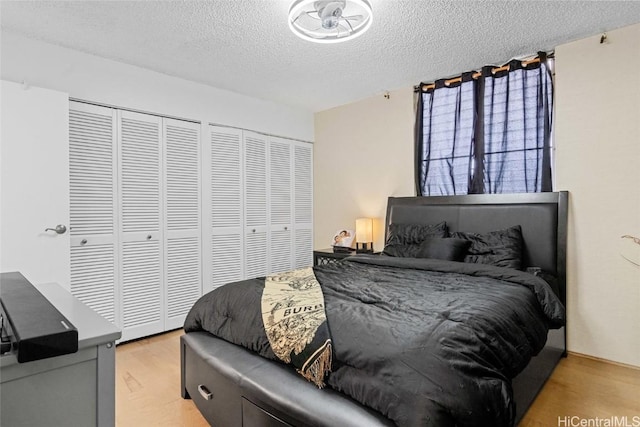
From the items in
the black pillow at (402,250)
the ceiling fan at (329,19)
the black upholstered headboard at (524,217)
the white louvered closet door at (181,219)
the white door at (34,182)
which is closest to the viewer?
the ceiling fan at (329,19)

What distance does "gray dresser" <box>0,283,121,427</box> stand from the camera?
0.77 meters

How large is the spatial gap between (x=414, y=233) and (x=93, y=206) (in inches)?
108

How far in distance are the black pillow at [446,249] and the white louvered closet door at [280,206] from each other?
1.93m

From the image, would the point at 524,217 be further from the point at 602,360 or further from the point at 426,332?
the point at 426,332

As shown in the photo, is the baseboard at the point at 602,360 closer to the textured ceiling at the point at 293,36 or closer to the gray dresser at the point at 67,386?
the textured ceiling at the point at 293,36

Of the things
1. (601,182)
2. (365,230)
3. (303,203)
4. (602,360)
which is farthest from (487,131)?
(303,203)

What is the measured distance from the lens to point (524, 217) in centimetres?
290

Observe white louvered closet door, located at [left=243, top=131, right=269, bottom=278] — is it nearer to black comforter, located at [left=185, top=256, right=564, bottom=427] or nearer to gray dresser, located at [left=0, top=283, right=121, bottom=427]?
black comforter, located at [left=185, top=256, right=564, bottom=427]

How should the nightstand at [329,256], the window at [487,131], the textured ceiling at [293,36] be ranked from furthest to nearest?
1. the nightstand at [329,256]
2. the window at [487,131]
3. the textured ceiling at [293,36]

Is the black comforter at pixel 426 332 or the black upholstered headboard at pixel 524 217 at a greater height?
the black upholstered headboard at pixel 524 217

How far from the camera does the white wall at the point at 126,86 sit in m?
2.63

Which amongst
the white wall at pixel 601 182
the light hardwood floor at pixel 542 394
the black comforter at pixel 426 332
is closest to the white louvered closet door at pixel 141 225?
the light hardwood floor at pixel 542 394

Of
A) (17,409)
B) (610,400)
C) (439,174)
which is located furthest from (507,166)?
(17,409)

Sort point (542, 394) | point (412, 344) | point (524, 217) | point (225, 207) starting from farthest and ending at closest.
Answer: point (225, 207) → point (524, 217) → point (542, 394) → point (412, 344)
